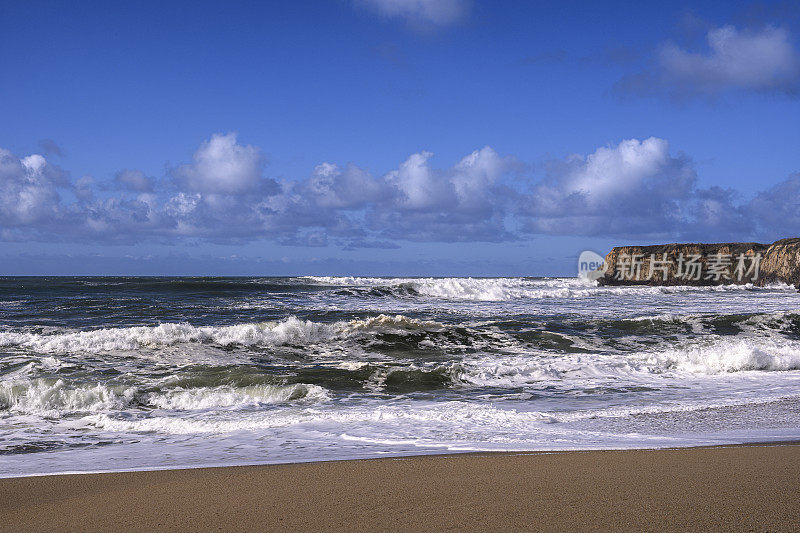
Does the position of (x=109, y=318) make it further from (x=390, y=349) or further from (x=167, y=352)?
(x=390, y=349)

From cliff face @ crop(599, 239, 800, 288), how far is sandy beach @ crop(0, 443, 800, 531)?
45919 millimetres

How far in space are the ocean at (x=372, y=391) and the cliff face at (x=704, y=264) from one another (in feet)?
110

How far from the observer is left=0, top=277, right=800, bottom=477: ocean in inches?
183

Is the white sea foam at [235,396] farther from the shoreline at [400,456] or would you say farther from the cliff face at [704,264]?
the cliff face at [704,264]

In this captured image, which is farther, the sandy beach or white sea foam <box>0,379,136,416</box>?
white sea foam <box>0,379,136,416</box>

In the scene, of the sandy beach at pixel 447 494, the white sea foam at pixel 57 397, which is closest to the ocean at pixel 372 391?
the white sea foam at pixel 57 397

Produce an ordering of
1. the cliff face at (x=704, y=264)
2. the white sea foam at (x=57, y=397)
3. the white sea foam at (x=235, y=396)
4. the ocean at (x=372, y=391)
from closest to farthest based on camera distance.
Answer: the ocean at (x=372, y=391), the white sea foam at (x=57, y=397), the white sea foam at (x=235, y=396), the cliff face at (x=704, y=264)

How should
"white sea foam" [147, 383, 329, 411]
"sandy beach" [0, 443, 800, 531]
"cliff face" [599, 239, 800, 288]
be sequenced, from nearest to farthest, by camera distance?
"sandy beach" [0, 443, 800, 531] < "white sea foam" [147, 383, 329, 411] < "cliff face" [599, 239, 800, 288]

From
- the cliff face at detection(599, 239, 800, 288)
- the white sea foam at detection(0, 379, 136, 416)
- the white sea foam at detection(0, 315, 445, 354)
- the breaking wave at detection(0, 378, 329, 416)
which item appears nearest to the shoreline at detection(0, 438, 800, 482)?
the breaking wave at detection(0, 378, 329, 416)

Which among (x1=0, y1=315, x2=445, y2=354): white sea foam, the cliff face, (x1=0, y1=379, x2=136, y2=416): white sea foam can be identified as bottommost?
(x1=0, y1=379, x2=136, y2=416): white sea foam

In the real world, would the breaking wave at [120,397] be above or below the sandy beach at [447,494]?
below

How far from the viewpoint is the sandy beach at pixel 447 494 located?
246 cm

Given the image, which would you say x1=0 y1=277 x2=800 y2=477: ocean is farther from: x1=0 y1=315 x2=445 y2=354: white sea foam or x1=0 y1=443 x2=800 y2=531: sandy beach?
x1=0 y1=443 x2=800 y2=531: sandy beach

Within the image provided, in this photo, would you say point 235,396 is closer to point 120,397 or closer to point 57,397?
point 120,397
